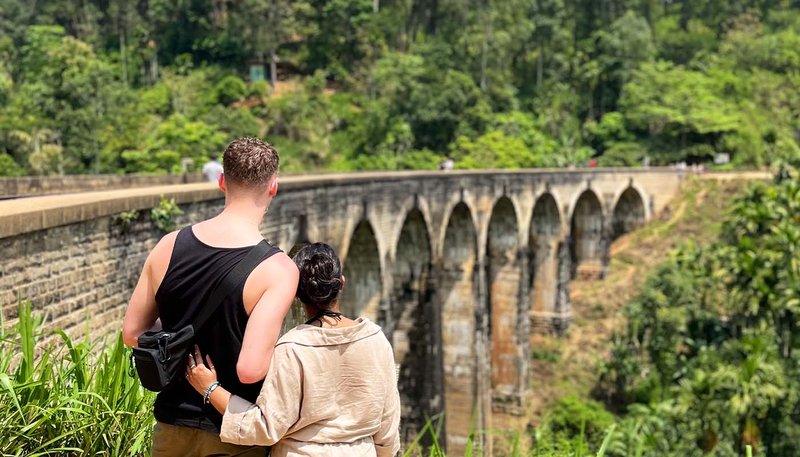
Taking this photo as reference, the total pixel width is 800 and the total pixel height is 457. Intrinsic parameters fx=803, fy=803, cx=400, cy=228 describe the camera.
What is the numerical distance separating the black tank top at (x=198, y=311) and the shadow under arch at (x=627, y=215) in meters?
37.3

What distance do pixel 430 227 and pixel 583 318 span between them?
15824 mm

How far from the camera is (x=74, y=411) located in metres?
3.96

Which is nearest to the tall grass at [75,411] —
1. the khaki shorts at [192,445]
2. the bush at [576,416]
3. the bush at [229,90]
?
the khaki shorts at [192,445]

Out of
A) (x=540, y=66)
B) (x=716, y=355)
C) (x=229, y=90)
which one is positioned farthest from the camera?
(x=540, y=66)

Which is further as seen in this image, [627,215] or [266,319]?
[627,215]

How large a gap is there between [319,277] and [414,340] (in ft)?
52.9

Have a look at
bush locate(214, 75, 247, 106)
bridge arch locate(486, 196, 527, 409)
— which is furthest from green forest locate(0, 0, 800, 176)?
bridge arch locate(486, 196, 527, 409)

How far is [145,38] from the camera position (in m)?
55.8

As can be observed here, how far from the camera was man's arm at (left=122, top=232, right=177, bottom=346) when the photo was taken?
3.15m

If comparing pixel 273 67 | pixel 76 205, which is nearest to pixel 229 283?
pixel 76 205

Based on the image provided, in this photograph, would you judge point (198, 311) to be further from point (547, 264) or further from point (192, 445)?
point (547, 264)

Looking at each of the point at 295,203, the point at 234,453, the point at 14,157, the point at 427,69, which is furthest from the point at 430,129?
the point at 234,453

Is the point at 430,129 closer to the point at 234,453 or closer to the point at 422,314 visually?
the point at 422,314

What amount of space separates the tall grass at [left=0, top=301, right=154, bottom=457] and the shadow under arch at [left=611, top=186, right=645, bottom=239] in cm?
3640
